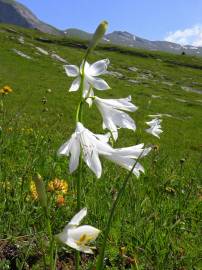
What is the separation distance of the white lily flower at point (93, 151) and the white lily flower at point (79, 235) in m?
0.22

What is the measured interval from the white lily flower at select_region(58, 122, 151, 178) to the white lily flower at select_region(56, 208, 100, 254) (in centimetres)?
22

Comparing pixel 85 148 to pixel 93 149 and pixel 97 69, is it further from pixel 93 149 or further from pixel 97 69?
pixel 97 69

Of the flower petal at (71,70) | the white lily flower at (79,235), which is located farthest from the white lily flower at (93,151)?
the flower petal at (71,70)

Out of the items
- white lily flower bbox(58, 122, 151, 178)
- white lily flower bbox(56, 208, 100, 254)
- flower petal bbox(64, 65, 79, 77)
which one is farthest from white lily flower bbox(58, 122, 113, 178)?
flower petal bbox(64, 65, 79, 77)

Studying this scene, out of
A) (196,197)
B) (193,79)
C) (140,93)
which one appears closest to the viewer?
(196,197)

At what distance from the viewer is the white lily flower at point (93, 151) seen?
1.71m

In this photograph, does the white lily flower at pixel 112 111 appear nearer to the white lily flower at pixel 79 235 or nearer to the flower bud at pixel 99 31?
the flower bud at pixel 99 31

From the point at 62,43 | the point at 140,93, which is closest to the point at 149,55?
the point at 62,43

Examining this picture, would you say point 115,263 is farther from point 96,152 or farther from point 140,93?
point 140,93

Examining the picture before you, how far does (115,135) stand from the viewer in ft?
6.66

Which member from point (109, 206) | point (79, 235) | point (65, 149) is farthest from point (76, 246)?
point (109, 206)

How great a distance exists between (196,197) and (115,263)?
1850 millimetres

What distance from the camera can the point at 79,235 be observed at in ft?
4.98

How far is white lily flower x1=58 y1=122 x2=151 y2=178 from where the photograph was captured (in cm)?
171
